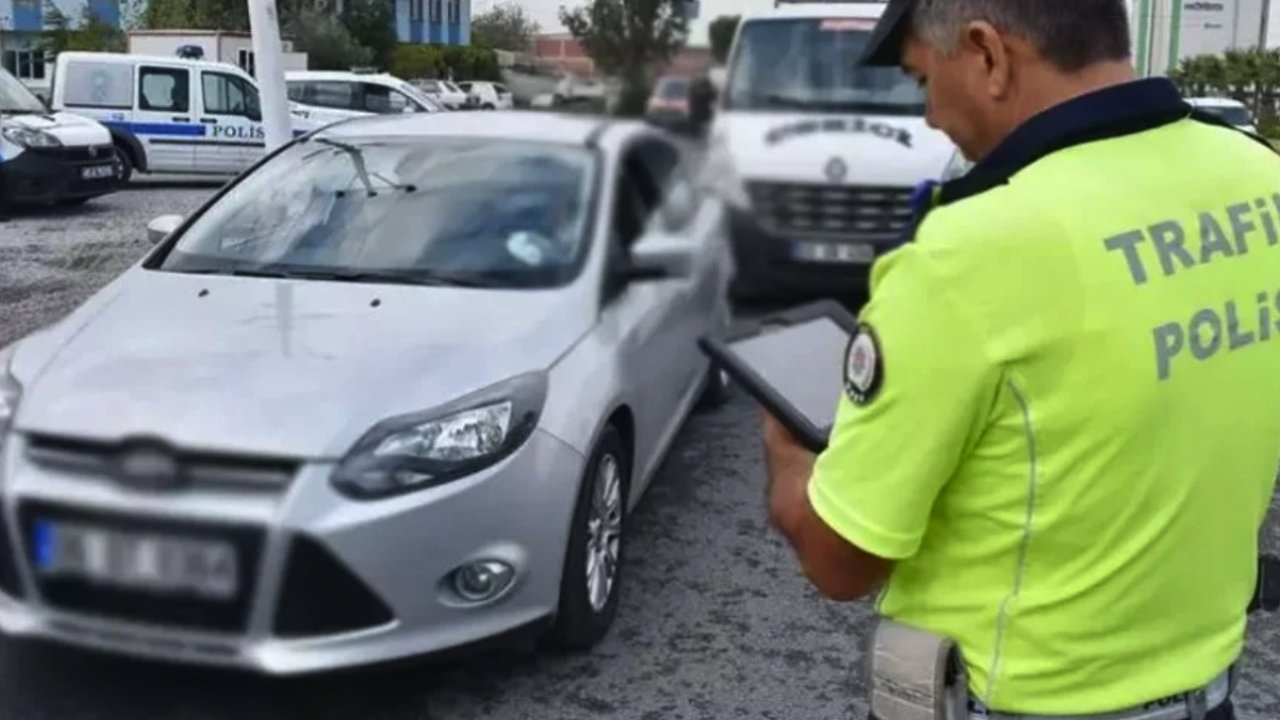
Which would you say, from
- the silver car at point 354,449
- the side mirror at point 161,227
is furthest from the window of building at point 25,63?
the silver car at point 354,449

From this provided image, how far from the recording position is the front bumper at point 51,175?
11.3 metres

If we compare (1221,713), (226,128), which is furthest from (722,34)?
(226,128)

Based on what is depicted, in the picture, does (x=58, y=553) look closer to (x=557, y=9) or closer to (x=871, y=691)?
(x=871, y=691)

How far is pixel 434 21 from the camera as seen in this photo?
1060 mm

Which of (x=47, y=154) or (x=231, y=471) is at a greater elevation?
(x=47, y=154)

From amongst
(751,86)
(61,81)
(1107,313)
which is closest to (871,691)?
(1107,313)

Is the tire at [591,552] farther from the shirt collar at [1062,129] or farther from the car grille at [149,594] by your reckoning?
the shirt collar at [1062,129]

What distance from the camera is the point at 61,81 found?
14.9 m

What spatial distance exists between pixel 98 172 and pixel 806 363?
1215 centimetres

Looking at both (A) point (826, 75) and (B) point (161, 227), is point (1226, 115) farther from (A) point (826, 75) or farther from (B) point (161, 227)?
(B) point (161, 227)

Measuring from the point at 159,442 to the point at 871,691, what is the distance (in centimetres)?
186

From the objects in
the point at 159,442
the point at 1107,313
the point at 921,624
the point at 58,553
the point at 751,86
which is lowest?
the point at 58,553

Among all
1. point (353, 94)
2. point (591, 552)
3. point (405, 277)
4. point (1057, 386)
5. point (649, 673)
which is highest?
point (353, 94)

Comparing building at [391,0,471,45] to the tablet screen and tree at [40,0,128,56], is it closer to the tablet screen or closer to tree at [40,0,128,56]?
the tablet screen
